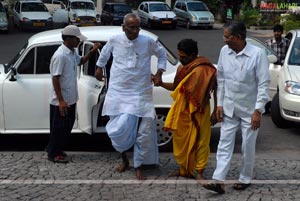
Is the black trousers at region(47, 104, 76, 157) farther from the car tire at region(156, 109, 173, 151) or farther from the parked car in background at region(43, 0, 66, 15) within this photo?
the parked car in background at region(43, 0, 66, 15)

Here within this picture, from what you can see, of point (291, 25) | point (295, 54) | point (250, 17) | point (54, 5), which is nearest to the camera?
point (295, 54)

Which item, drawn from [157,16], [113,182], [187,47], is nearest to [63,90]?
[113,182]

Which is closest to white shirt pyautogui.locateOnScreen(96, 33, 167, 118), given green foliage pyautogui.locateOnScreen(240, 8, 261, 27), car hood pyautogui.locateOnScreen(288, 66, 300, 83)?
car hood pyautogui.locateOnScreen(288, 66, 300, 83)

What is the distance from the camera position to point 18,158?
282 inches

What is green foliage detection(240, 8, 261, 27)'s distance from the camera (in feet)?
117

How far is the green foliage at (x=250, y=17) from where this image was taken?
35750mm

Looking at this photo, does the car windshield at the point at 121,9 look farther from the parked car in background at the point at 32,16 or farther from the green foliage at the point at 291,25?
the green foliage at the point at 291,25

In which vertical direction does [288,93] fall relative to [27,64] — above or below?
below

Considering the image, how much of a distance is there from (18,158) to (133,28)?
2335 millimetres

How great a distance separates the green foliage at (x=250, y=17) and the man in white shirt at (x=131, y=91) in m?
30.3

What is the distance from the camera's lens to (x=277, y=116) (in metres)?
9.38

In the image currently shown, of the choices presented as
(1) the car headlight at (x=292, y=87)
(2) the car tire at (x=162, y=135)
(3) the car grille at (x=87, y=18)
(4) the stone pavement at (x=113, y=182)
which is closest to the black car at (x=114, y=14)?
(3) the car grille at (x=87, y=18)

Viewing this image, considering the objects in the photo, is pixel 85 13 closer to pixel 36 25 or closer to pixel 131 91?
pixel 36 25

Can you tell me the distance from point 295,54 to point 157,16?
81.7 ft
